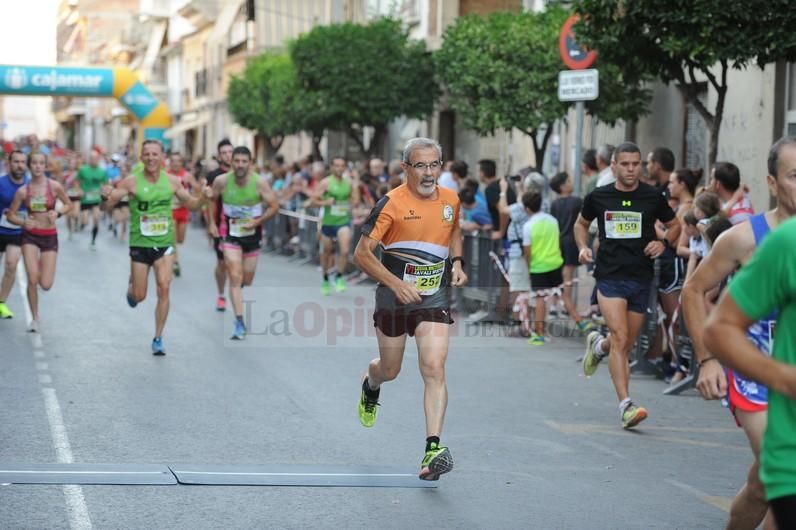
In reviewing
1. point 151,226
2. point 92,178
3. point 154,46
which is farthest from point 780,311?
point 154,46

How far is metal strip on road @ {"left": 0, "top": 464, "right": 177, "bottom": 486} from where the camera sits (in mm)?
7094

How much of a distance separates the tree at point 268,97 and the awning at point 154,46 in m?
33.9

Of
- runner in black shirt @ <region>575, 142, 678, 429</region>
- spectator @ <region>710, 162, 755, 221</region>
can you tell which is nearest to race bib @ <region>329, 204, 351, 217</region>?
spectator @ <region>710, 162, 755, 221</region>

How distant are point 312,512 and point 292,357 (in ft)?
20.1

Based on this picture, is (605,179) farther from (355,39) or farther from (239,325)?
(355,39)

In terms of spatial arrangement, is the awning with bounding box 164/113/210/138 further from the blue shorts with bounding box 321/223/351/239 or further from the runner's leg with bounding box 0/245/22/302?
the runner's leg with bounding box 0/245/22/302

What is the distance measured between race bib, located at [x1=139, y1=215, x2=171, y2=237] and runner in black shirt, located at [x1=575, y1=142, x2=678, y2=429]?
4.39 m

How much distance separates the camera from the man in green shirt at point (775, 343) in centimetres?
348

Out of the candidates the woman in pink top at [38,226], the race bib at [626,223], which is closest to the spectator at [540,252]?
the race bib at [626,223]

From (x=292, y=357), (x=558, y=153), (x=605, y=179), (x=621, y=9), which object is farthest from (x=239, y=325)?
(x=558, y=153)

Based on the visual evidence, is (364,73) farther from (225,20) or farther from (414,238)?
(225,20)

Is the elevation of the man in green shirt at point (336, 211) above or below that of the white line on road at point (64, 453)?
above

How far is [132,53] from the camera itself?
277 feet

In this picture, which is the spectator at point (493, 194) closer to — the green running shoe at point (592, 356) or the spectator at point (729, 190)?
the spectator at point (729, 190)
